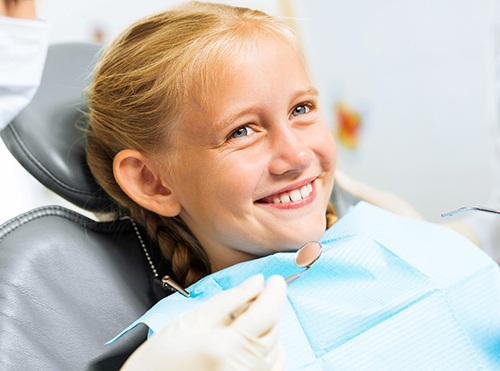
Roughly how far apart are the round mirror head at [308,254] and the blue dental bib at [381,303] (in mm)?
20

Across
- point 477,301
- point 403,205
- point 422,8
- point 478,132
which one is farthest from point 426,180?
point 477,301

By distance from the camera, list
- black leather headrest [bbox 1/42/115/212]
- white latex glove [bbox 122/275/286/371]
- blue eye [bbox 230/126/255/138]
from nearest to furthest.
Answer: white latex glove [bbox 122/275/286/371] < blue eye [bbox 230/126/255/138] < black leather headrest [bbox 1/42/115/212]

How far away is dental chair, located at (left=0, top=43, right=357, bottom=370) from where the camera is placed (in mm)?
1041

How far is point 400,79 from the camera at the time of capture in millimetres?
2754

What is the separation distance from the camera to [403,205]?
1.59 metres

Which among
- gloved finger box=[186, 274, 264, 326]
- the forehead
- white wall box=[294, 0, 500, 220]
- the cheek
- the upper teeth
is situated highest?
the forehead

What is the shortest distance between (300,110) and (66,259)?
44cm

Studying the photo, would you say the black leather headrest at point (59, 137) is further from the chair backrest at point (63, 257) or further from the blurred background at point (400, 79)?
the blurred background at point (400, 79)

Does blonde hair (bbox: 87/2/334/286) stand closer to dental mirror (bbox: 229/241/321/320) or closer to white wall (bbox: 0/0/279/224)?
dental mirror (bbox: 229/241/321/320)

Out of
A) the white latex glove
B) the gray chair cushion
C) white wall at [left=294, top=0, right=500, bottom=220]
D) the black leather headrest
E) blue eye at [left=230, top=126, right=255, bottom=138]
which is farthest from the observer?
white wall at [left=294, top=0, right=500, bottom=220]

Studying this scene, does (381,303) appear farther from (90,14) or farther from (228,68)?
(90,14)

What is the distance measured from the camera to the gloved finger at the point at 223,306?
0.82m

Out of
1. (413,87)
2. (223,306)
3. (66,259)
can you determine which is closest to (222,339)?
(223,306)

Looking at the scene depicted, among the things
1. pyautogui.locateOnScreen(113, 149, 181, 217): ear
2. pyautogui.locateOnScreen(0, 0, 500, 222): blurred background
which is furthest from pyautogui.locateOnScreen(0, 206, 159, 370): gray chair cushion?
pyautogui.locateOnScreen(0, 0, 500, 222): blurred background
